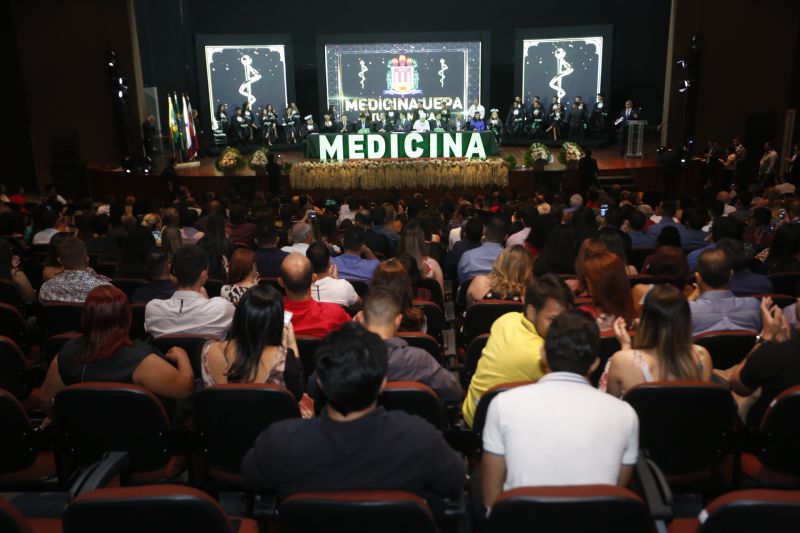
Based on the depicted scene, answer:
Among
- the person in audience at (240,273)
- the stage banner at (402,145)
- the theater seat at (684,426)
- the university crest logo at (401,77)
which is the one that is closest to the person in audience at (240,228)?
the person in audience at (240,273)

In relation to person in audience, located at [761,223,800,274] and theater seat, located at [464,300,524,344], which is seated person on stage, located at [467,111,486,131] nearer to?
person in audience, located at [761,223,800,274]

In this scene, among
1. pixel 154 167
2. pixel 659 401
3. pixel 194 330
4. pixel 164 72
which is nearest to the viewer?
pixel 659 401

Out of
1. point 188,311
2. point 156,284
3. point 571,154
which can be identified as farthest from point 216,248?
point 571,154

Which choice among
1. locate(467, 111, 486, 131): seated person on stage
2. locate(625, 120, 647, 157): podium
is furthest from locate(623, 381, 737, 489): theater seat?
locate(467, 111, 486, 131): seated person on stage

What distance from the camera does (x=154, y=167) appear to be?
13938 millimetres

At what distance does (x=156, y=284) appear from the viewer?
4227mm

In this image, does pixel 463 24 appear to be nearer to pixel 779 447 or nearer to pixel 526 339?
pixel 526 339

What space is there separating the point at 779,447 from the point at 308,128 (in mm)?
15838

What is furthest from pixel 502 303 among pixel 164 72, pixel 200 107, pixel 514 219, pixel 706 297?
pixel 200 107

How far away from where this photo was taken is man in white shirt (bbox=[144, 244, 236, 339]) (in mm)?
3457

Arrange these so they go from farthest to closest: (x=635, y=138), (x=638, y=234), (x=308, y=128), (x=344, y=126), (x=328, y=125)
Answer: (x=308, y=128)
(x=344, y=126)
(x=328, y=125)
(x=635, y=138)
(x=638, y=234)

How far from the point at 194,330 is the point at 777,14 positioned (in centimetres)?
1406

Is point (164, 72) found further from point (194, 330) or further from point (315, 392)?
point (315, 392)

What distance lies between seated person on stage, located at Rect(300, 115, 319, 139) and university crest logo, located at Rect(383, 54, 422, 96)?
217 cm
